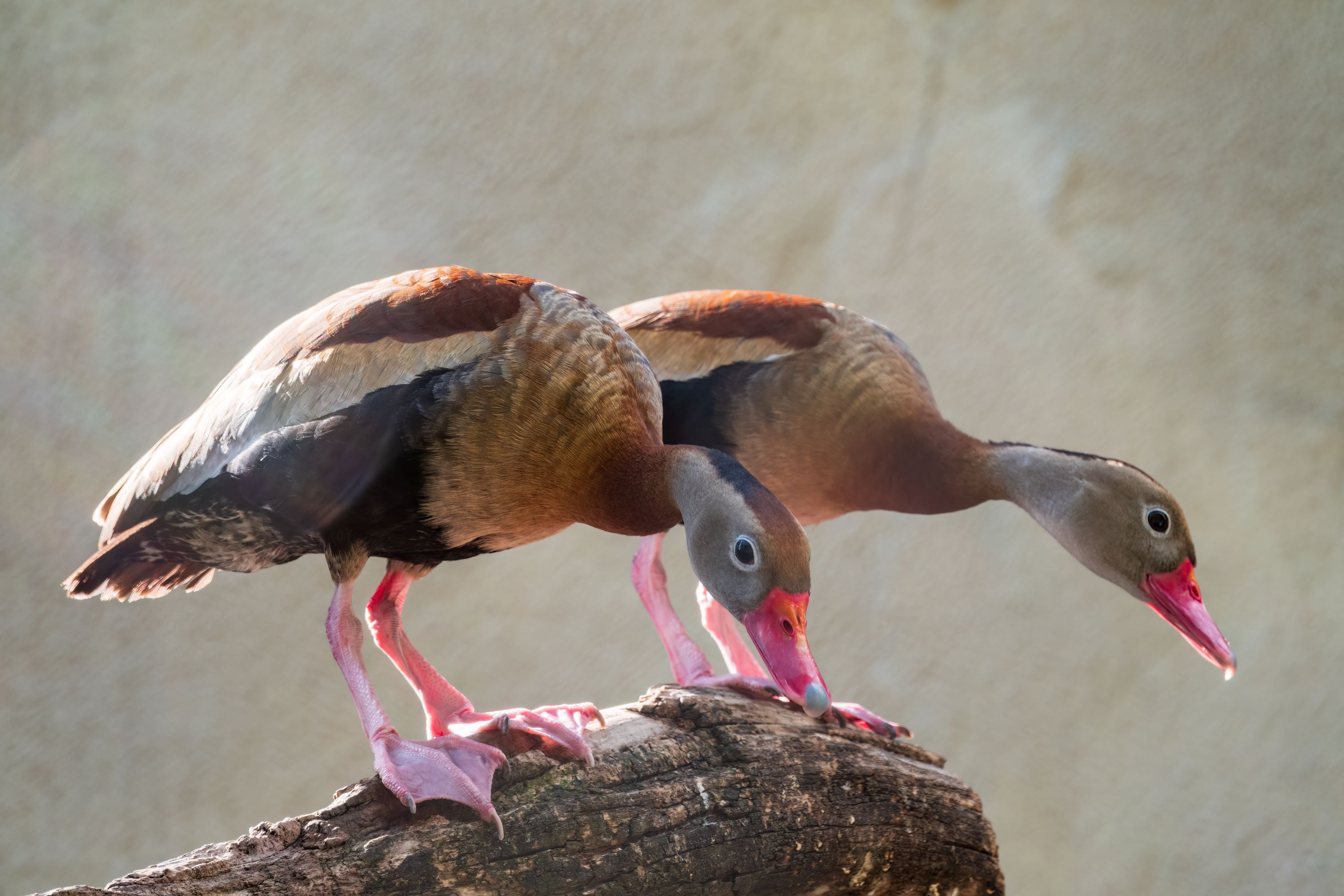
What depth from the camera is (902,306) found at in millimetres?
3709

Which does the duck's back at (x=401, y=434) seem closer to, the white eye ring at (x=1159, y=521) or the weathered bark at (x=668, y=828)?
the weathered bark at (x=668, y=828)

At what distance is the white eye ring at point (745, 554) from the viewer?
1.66 meters

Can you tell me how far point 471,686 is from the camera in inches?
141

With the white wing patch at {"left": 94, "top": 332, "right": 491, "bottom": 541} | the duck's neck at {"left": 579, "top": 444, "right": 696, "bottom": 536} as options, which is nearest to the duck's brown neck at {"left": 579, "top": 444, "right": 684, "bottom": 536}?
the duck's neck at {"left": 579, "top": 444, "right": 696, "bottom": 536}

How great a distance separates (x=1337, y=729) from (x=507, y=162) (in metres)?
3.17

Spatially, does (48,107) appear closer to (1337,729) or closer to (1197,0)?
(1197,0)

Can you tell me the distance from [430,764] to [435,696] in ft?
1.48

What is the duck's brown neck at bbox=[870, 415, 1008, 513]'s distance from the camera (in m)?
2.29

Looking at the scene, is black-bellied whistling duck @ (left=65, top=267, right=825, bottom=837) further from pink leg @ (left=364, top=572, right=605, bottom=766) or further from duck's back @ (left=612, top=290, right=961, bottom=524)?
duck's back @ (left=612, top=290, right=961, bottom=524)

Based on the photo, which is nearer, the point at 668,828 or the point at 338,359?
the point at 668,828

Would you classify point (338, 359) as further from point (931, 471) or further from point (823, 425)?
point (931, 471)

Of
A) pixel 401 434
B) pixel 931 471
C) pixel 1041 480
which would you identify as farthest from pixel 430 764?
pixel 1041 480

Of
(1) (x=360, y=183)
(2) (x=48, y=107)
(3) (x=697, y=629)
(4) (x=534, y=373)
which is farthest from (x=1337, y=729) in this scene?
(2) (x=48, y=107)

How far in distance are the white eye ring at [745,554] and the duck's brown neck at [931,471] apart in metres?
0.71
